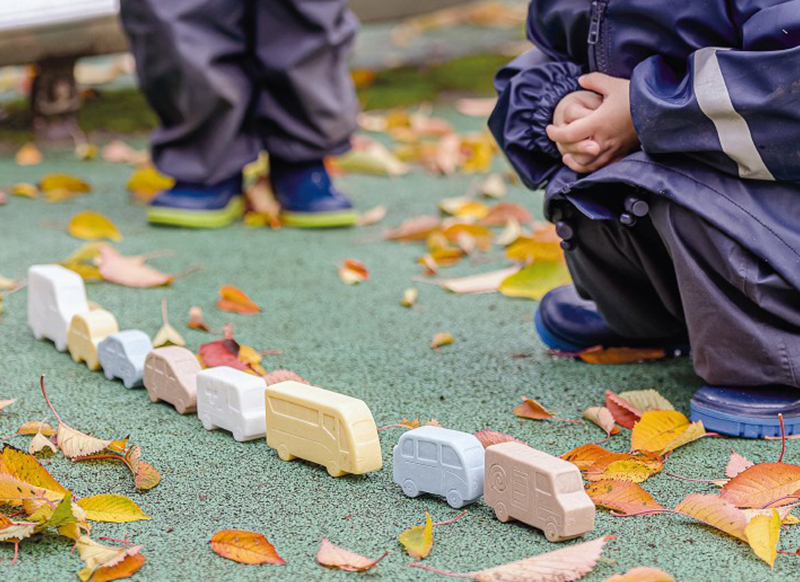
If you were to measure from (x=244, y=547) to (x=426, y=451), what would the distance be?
0.77ft

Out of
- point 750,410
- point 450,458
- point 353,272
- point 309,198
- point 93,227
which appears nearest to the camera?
point 450,458

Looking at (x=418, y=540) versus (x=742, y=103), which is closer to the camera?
(x=418, y=540)

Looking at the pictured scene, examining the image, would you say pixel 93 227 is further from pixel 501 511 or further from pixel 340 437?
pixel 501 511

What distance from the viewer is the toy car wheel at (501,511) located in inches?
46.3

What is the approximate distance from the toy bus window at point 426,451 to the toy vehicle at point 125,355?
1.67 ft

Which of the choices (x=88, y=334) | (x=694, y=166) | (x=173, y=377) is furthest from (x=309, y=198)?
(x=694, y=166)

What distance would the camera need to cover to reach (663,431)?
141 centimetres

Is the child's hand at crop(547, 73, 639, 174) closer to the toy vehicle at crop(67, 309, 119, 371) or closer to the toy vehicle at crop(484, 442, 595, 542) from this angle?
the toy vehicle at crop(484, 442, 595, 542)

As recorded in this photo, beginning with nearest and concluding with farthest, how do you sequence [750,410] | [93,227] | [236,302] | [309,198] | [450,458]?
[450,458]
[750,410]
[236,302]
[93,227]
[309,198]

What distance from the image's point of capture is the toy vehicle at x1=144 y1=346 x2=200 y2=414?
1465 mm

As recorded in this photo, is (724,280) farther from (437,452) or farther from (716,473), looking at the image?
(437,452)

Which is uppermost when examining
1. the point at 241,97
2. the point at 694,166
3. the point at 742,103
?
the point at 742,103

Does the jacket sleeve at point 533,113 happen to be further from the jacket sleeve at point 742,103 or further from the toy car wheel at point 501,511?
the toy car wheel at point 501,511

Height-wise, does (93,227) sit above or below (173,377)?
below
